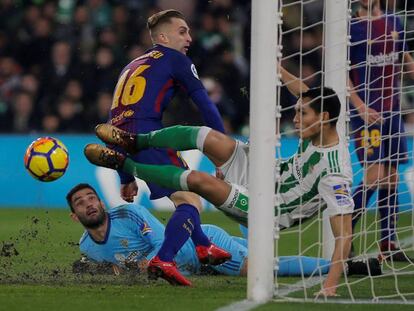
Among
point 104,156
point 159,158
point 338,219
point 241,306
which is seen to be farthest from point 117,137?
point 241,306

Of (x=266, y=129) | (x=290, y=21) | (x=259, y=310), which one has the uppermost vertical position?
(x=290, y=21)

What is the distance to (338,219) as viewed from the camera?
257 inches

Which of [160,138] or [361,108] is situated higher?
[361,108]

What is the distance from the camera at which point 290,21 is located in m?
11.5

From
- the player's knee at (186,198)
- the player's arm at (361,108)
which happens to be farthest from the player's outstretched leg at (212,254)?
the player's arm at (361,108)

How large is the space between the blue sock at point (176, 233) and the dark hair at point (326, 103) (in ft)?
3.51

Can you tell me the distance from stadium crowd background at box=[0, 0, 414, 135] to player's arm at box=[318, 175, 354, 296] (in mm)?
7588

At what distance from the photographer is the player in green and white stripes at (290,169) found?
6562 mm

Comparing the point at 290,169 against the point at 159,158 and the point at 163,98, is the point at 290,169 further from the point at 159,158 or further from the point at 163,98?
the point at 163,98

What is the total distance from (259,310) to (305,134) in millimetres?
1386

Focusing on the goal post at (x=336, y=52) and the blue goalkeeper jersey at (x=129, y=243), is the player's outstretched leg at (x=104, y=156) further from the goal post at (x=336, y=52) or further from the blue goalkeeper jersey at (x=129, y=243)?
the goal post at (x=336, y=52)

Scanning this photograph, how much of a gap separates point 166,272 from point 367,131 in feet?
7.80

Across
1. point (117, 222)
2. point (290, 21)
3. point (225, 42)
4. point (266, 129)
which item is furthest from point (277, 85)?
point (225, 42)

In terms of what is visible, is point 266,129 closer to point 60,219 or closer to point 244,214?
point 244,214
